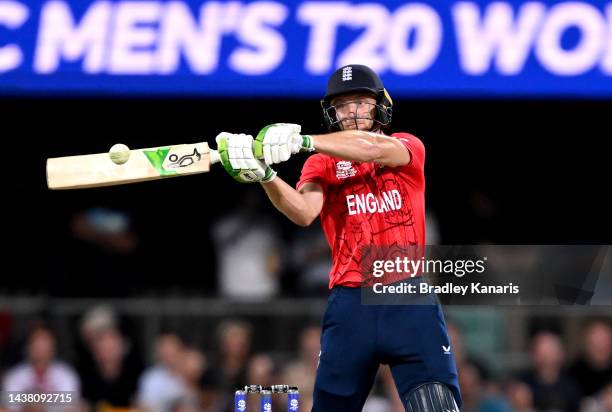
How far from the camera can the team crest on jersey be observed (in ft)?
16.8

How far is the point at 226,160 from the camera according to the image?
4.82 m

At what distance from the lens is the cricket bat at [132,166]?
502 centimetres

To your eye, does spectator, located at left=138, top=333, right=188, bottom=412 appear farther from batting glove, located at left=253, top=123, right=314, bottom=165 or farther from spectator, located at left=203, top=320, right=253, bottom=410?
batting glove, located at left=253, top=123, right=314, bottom=165

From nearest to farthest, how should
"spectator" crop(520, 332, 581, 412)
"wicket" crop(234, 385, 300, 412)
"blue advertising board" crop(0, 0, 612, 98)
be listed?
"wicket" crop(234, 385, 300, 412), "spectator" crop(520, 332, 581, 412), "blue advertising board" crop(0, 0, 612, 98)

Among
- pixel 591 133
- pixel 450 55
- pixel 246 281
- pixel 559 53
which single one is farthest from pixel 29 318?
pixel 591 133

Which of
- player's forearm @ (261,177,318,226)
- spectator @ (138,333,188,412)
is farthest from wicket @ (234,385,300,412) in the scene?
spectator @ (138,333,188,412)

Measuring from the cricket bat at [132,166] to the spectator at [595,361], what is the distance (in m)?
3.94

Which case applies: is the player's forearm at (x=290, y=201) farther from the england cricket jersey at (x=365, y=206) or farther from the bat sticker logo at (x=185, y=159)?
the bat sticker logo at (x=185, y=159)

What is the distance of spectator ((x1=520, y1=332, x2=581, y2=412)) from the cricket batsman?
3254mm

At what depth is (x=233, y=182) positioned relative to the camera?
10102 millimetres

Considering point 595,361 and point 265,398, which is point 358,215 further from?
point 595,361

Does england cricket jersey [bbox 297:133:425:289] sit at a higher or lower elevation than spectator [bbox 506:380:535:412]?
higher

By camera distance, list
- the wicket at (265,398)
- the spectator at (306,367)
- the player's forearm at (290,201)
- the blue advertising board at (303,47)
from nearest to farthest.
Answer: the wicket at (265,398), the player's forearm at (290,201), the spectator at (306,367), the blue advertising board at (303,47)

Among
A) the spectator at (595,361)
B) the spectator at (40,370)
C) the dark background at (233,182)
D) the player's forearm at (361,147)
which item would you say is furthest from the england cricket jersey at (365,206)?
the dark background at (233,182)
